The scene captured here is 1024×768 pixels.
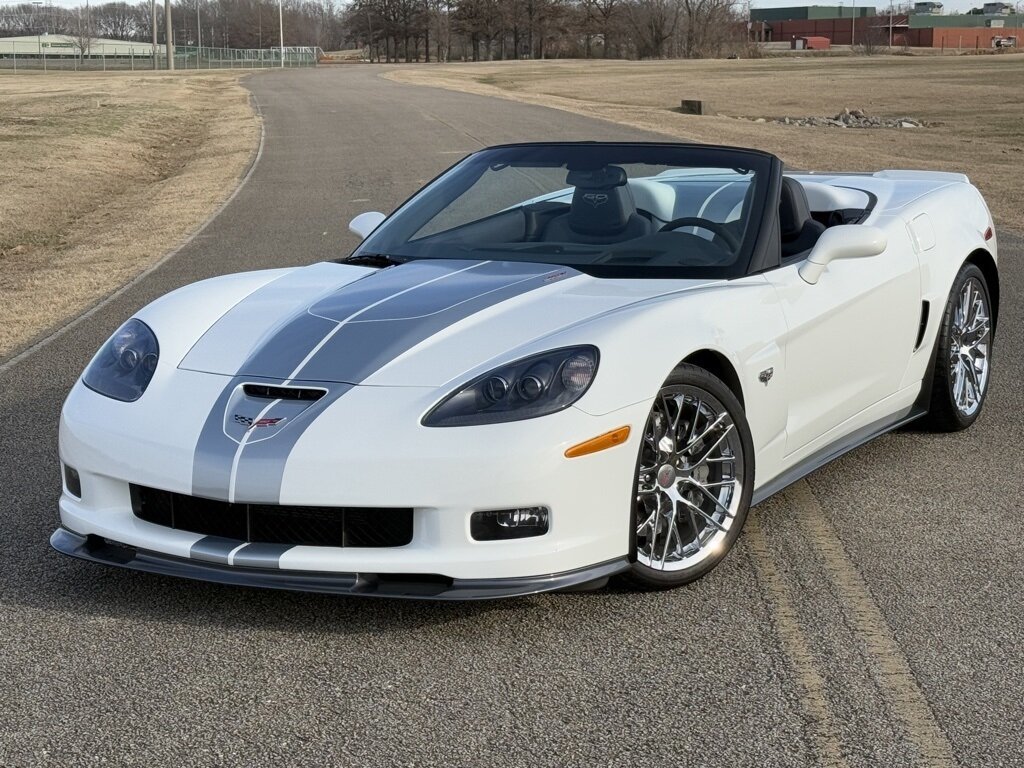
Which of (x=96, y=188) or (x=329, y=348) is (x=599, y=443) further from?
(x=96, y=188)

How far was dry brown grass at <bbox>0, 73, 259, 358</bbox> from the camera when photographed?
35.5 ft

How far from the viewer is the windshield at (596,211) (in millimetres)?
4754

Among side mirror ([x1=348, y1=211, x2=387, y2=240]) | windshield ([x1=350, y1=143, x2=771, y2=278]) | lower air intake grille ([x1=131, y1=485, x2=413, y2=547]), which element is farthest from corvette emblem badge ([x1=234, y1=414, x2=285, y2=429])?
side mirror ([x1=348, y1=211, x2=387, y2=240])

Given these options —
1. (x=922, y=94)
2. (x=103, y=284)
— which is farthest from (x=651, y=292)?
(x=922, y=94)

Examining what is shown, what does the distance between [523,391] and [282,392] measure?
27.6 inches

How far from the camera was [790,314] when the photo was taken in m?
4.51

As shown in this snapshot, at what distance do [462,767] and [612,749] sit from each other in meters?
0.34

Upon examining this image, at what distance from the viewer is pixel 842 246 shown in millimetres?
4613

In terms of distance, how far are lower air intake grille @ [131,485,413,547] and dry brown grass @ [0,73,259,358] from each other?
473 cm

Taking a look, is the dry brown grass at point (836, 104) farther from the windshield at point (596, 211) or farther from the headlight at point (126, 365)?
the headlight at point (126, 365)

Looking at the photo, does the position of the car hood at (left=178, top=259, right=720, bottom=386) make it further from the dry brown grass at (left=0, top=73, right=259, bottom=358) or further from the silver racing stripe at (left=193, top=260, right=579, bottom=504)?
the dry brown grass at (left=0, top=73, right=259, bottom=358)

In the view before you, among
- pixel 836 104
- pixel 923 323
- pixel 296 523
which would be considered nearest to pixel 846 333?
pixel 923 323

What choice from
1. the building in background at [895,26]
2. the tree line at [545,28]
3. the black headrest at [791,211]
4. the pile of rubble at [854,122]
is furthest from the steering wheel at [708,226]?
the building in background at [895,26]

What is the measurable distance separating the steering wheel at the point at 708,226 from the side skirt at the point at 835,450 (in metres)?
0.81
